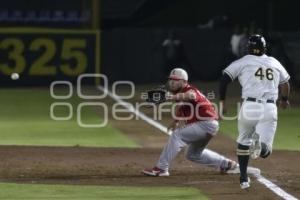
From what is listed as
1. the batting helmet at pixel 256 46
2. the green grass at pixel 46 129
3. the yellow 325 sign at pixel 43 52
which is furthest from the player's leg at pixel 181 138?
the yellow 325 sign at pixel 43 52

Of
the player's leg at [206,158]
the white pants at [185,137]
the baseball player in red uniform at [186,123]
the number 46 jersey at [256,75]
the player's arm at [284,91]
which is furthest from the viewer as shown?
the player's leg at [206,158]

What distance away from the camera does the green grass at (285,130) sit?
52.7 ft

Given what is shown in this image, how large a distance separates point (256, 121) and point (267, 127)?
29cm

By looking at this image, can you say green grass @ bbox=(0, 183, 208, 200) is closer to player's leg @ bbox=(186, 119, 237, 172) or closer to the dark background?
player's leg @ bbox=(186, 119, 237, 172)

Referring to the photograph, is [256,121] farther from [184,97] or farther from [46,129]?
[46,129]

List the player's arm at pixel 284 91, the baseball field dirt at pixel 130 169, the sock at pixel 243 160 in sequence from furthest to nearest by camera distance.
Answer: the player's arm at pixel 284 91, the baseball field dirt at pixel 130 169, the sock at pixel 243 160

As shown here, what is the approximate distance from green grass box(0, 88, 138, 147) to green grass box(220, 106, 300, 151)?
2384 mm

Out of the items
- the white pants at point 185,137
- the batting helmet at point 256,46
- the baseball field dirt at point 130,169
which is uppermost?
the batting helmet at point 256,46

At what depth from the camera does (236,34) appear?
101 feet

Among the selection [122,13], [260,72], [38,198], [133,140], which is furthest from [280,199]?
[122,13]

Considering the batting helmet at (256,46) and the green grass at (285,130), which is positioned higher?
the batting helmet at (256,46)

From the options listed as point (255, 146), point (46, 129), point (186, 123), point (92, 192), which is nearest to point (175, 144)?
point (186, 123)

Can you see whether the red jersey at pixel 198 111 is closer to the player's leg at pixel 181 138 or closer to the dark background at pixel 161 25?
the player's leg at pixel 181 138

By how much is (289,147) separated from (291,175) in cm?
369
